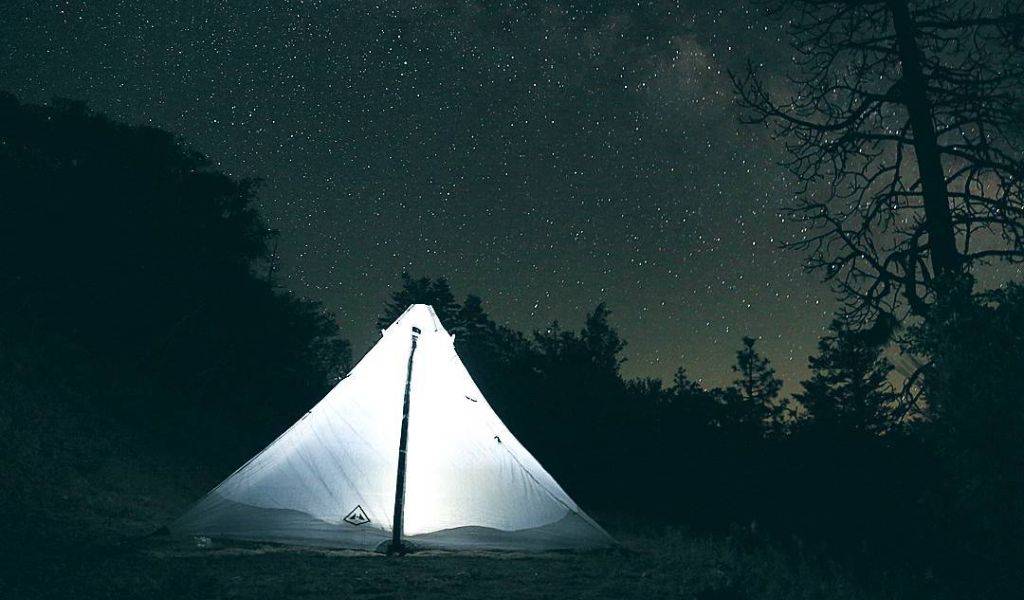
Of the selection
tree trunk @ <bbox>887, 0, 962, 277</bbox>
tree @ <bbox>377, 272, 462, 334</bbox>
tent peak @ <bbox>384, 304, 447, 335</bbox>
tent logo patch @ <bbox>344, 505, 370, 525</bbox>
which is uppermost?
Answer: tree @ <bbox>377, 272, 462, 334</bbox>

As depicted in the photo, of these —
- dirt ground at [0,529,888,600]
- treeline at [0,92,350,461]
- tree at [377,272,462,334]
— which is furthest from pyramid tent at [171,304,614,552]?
tree at [377,272,462,334]

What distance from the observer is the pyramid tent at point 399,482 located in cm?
729

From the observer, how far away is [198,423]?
61.5ft

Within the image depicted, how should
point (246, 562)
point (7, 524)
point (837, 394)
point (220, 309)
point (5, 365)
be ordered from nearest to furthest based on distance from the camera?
point (246, 562) < point (7, 524) < point (5, 365) < point (220, 309) < point (837, 394)

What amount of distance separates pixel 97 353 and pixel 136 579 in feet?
49.7

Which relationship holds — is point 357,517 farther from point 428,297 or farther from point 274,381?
point 428,297

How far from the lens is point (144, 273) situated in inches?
829

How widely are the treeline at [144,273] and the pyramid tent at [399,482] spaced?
33.3 feet

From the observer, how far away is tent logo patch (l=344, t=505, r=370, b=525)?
7324 millimetres

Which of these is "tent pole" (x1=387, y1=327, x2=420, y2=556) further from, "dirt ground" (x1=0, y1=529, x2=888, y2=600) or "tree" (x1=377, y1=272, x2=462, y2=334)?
"tree" (x1=377, y1=272, x2=462, y2=334)

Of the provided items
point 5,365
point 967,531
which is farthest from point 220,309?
point 967,531

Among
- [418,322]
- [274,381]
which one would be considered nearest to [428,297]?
[274,381]

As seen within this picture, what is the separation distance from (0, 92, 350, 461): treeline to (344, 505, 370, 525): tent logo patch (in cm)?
1086

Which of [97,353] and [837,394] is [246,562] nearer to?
[97,353]
